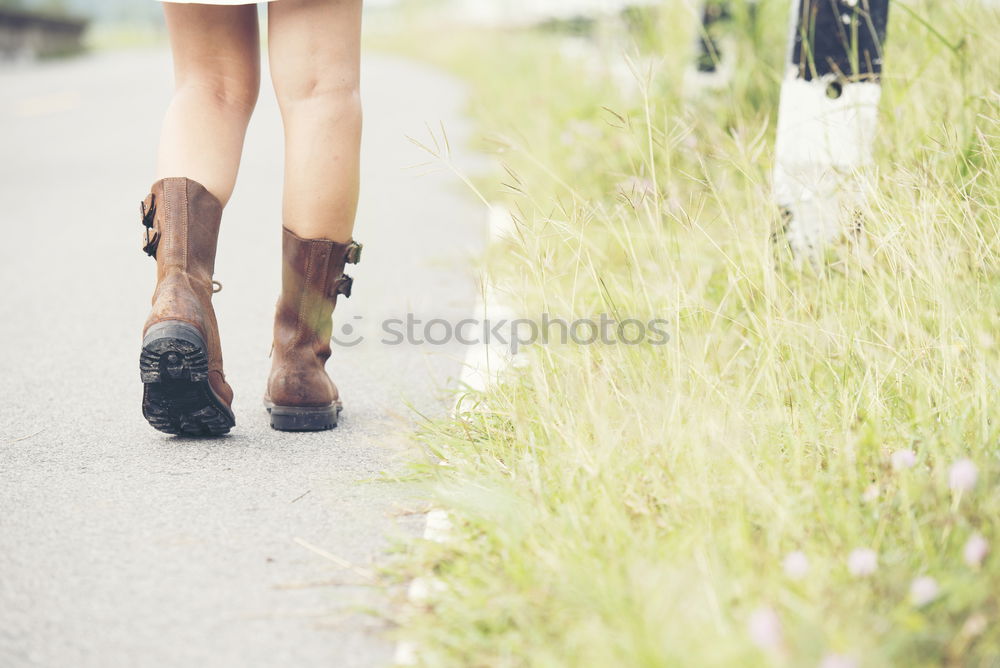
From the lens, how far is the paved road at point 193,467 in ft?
4.98

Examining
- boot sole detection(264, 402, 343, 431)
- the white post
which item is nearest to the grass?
the white post

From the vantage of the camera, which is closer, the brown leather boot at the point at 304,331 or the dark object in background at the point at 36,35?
the brown leather boot at the point at 304,331

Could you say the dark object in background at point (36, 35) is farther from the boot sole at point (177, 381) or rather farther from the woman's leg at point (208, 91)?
the boot sole at point (177, 381)

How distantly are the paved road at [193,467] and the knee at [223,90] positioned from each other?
0.74 m

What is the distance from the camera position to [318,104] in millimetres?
2178

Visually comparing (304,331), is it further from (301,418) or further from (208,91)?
(208,91)

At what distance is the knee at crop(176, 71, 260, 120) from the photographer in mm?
2248

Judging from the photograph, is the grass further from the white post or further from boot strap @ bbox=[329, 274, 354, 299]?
boot strap @ bbox=[329, 274, 354, 299]

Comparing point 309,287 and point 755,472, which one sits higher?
point 309,287

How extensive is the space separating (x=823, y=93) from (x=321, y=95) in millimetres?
1521

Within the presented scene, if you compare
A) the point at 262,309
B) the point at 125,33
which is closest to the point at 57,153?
the point at 262,309

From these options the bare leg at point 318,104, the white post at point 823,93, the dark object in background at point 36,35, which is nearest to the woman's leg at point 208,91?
the bare leg at point 318,104

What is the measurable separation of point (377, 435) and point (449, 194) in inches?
139

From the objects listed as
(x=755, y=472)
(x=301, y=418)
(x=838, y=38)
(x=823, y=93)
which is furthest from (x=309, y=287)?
(x=838, y=38)
